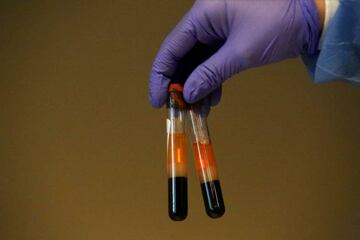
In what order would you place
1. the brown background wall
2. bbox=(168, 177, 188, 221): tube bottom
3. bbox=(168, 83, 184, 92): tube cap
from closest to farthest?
1. bbox=(168, 177, 188, 221): tube bottom
2. bbox=(168, 83, 184, 92): tube cap
3. the brown background wall

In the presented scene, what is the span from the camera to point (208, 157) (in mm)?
768

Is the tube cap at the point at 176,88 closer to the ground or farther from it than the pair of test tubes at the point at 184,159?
farther from it

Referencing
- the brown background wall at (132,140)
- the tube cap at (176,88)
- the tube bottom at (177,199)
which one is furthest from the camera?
the brown background wall at (132,140)

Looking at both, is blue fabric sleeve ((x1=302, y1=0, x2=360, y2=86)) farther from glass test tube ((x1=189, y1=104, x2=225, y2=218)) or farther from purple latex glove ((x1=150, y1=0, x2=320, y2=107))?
glass test tube ((x1=189, y1=104, x2=225, y2=218))

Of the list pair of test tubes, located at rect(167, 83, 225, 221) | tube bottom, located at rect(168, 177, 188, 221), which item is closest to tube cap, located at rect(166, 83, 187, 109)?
pair of test tubes, located at rect(167, 83, 225, 221)

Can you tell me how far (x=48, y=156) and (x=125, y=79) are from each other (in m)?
0.30

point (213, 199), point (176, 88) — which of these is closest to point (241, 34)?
point (176, 88)

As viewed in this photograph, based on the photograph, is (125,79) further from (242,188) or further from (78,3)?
(242,188)

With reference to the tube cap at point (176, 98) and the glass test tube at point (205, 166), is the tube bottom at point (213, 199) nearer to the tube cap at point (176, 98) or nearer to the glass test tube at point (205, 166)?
the glass test tube at point (205, 166)

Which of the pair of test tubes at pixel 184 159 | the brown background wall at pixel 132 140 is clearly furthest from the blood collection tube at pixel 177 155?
the brown background wall at pixel 132 140

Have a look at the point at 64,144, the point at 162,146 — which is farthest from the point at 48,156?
the point at 162,146

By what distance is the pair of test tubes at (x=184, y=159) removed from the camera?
0.72 metres

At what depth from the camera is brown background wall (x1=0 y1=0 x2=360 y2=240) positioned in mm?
1257

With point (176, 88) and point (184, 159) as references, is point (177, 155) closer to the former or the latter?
point (184, 159)
